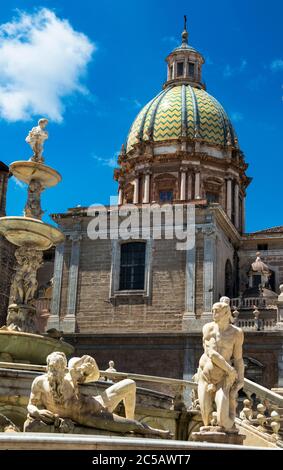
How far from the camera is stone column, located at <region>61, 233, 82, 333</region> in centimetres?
3158

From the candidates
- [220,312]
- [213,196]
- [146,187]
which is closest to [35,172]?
[220,312]

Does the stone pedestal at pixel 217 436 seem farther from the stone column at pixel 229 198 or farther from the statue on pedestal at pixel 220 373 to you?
the stone column at pixel 229 198

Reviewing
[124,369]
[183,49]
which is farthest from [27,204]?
[183,49]

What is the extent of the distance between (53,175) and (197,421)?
22.5ft

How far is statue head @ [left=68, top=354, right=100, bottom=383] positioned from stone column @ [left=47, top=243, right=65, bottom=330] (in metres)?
23.1

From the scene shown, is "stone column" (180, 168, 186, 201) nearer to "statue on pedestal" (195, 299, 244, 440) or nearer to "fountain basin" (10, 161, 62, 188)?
"fountain basin" (10, 161, 62, 188)

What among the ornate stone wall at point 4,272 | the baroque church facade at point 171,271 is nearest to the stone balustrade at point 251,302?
the baroque church facade at point 171,271

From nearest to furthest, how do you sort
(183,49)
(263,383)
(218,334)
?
(218,334) < (263,383) < (183,49)

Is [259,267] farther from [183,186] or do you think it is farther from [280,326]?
[183,186]

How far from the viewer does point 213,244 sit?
31141mm

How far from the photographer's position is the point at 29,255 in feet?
49.4

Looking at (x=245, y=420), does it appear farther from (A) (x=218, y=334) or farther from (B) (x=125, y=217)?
(B) (x=125, y=217)

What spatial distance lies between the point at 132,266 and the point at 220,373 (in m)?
22.8

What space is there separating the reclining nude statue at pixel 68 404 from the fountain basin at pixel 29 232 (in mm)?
6358
